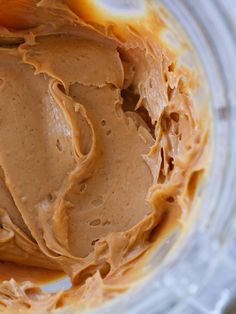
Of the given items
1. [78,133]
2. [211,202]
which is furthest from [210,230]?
[78,133]

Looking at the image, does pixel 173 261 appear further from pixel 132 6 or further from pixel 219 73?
pixel 132 6

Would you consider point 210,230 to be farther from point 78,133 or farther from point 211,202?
point 78,133

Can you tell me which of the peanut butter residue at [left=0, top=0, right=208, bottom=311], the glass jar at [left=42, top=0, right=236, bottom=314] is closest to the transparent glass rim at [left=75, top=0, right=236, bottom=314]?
the glass jar at [left=42, top=0, right=236, bottom=314]

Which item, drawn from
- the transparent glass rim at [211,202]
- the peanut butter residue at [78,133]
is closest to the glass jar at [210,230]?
the transparent glass rim at [211,202]

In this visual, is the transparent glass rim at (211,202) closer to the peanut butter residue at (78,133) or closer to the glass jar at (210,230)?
the glass jar at (210,230)

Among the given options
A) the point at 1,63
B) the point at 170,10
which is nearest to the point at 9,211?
the point at 1,63

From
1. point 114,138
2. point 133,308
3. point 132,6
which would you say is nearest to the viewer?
point 133,308
